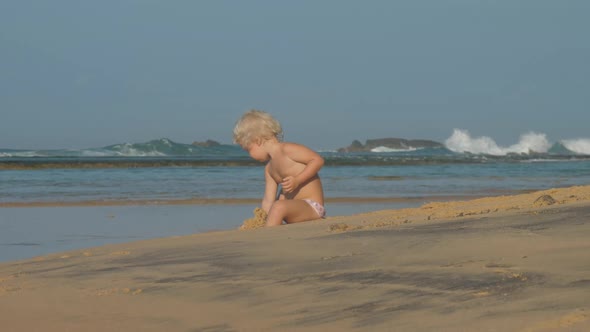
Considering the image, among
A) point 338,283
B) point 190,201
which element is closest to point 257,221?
point 338,283

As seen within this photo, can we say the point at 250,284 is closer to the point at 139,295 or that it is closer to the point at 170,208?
the point at 139,295

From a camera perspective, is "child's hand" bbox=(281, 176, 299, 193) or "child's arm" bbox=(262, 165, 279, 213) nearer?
"child's hand" bbox=(281, 176, 299, 193)

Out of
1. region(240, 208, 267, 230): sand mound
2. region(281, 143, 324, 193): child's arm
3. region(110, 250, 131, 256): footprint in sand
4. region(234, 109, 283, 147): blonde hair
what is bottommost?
region(110, 250, 131, 256): footprint in sand

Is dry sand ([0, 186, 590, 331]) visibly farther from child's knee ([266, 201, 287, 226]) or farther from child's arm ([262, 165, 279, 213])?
child's arm ([262, 165, 279, 213])

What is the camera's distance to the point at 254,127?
7051mm

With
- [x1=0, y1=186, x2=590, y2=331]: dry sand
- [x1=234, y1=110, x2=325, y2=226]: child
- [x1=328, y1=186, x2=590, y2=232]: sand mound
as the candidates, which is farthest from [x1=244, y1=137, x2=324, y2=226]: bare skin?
[x1=0, y1=186, x2=590, y2=331]: dry sand

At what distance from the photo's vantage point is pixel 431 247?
4.04 m

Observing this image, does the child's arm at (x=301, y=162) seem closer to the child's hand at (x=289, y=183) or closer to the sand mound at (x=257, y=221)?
the child's hand at (x=289, y=183)

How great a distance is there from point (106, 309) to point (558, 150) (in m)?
64.0

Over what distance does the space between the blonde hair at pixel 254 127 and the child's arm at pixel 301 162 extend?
0.21 m

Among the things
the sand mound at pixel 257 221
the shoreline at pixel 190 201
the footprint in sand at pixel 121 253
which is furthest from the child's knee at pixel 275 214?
the shoreline at pixel 190 201

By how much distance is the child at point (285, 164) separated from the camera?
698 centimetres

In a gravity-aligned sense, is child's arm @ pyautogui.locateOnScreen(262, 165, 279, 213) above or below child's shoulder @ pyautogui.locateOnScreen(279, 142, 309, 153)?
below

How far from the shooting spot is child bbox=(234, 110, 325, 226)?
698 centimetres
